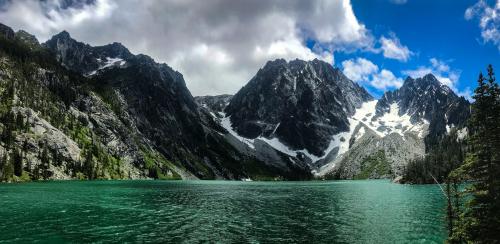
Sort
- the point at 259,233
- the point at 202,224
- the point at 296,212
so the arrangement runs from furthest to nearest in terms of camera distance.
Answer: the point at 296,212
the point at 202,224
the point at 259,233

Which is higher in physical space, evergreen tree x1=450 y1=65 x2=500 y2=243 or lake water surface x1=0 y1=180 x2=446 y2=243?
evergreen tree x1=450 y1=65 x2=500 y2=243

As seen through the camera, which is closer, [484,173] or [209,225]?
[484,173]

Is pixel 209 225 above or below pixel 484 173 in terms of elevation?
below

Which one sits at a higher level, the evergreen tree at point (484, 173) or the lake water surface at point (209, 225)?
the evergreen tree at point (484, 173)

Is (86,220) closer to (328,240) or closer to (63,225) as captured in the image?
(63,225)

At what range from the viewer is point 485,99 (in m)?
31.6

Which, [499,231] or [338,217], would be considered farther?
[338,217]

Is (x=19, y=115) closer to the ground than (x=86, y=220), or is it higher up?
higher up

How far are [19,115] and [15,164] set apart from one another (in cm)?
4398

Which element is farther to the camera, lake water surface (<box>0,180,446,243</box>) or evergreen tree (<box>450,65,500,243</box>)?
lake water surface (<box>0,180,446,243</box>)

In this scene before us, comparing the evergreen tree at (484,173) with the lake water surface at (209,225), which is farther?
the lake water surface at (209,225)

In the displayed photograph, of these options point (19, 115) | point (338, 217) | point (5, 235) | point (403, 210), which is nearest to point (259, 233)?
point (338, 217)

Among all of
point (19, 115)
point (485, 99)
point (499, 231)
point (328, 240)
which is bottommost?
point (328, 240)

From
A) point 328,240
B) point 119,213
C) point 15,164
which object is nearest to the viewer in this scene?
point 328,240
